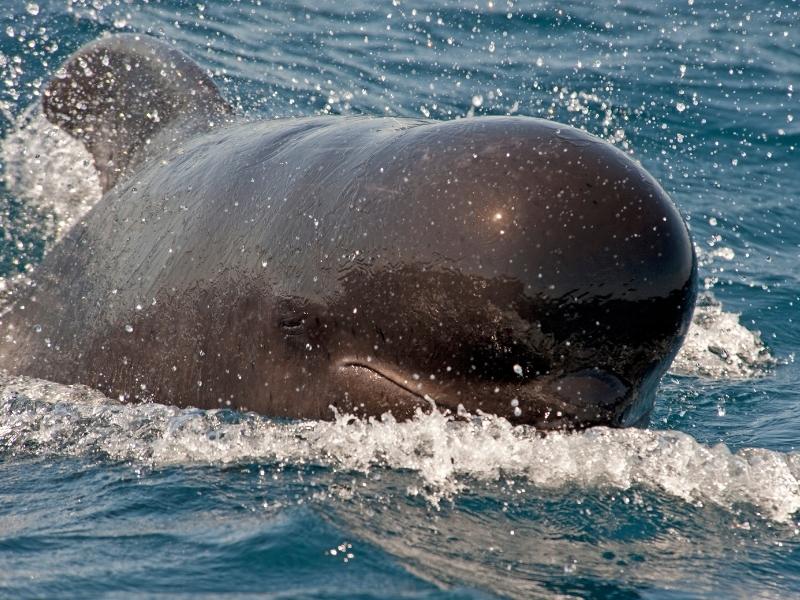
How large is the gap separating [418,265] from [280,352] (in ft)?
3.02

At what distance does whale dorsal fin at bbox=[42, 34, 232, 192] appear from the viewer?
877 centimetres

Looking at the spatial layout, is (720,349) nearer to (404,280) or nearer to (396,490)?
(396,490)

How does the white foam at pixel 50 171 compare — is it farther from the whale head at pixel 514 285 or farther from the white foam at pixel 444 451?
the whale head at pixel 514 285

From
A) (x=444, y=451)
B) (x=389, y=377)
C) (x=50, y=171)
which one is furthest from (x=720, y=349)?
(x=50, y=171)

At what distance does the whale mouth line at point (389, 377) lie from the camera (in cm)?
547

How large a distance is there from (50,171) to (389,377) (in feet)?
21.3

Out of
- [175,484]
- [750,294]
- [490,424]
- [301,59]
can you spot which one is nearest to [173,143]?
[175,484]

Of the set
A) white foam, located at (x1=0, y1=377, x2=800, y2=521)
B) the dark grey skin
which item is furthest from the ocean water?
the dark grey skin

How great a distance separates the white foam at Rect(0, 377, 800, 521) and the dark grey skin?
0.10m

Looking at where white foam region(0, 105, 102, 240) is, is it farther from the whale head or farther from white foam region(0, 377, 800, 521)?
A: the whale head

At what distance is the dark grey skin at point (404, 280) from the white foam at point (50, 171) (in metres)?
2.67

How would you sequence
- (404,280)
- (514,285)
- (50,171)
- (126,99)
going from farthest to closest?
(50,171), (126,99), (404,280), (514,285)

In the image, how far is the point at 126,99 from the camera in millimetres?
9391

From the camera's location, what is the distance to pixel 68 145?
1004cm
